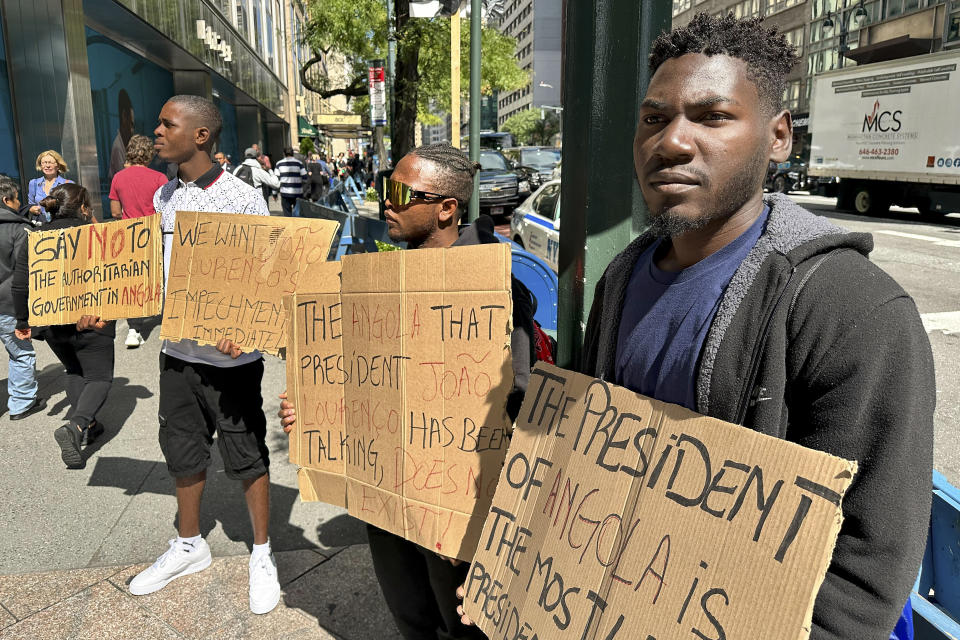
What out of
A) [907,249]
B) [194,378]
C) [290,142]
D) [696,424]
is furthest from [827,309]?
[290,142]

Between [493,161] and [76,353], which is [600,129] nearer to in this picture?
[76,353]

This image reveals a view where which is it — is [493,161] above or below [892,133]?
below

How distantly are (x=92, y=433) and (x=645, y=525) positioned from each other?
4.95 m

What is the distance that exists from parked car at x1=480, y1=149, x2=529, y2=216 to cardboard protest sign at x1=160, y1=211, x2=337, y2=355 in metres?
15.7

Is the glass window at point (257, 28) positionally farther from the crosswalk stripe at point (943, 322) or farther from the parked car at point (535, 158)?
the crosswalk stripe at point (943, 322)

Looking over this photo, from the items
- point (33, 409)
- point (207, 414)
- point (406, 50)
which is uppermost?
point (406, 50)

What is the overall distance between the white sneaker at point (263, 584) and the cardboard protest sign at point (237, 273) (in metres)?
1.12

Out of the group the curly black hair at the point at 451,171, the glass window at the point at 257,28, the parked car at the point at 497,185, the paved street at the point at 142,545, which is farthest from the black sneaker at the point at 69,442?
the glass window at the point at 257,28

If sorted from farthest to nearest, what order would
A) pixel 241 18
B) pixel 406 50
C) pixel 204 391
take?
pixel 241 18, pixel 406 50, pixel 204 391

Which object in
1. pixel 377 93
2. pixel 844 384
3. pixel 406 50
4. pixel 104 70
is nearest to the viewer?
pixel 844 384

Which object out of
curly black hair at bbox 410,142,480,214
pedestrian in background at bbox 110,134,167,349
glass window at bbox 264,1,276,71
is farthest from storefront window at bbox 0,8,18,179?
glass window at bbox 264,1,276,71

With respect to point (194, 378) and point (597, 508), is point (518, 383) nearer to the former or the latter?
point (597, 508)

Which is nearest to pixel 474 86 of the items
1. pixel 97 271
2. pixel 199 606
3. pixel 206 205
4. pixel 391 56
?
pixel 206 205

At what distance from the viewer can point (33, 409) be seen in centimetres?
575
